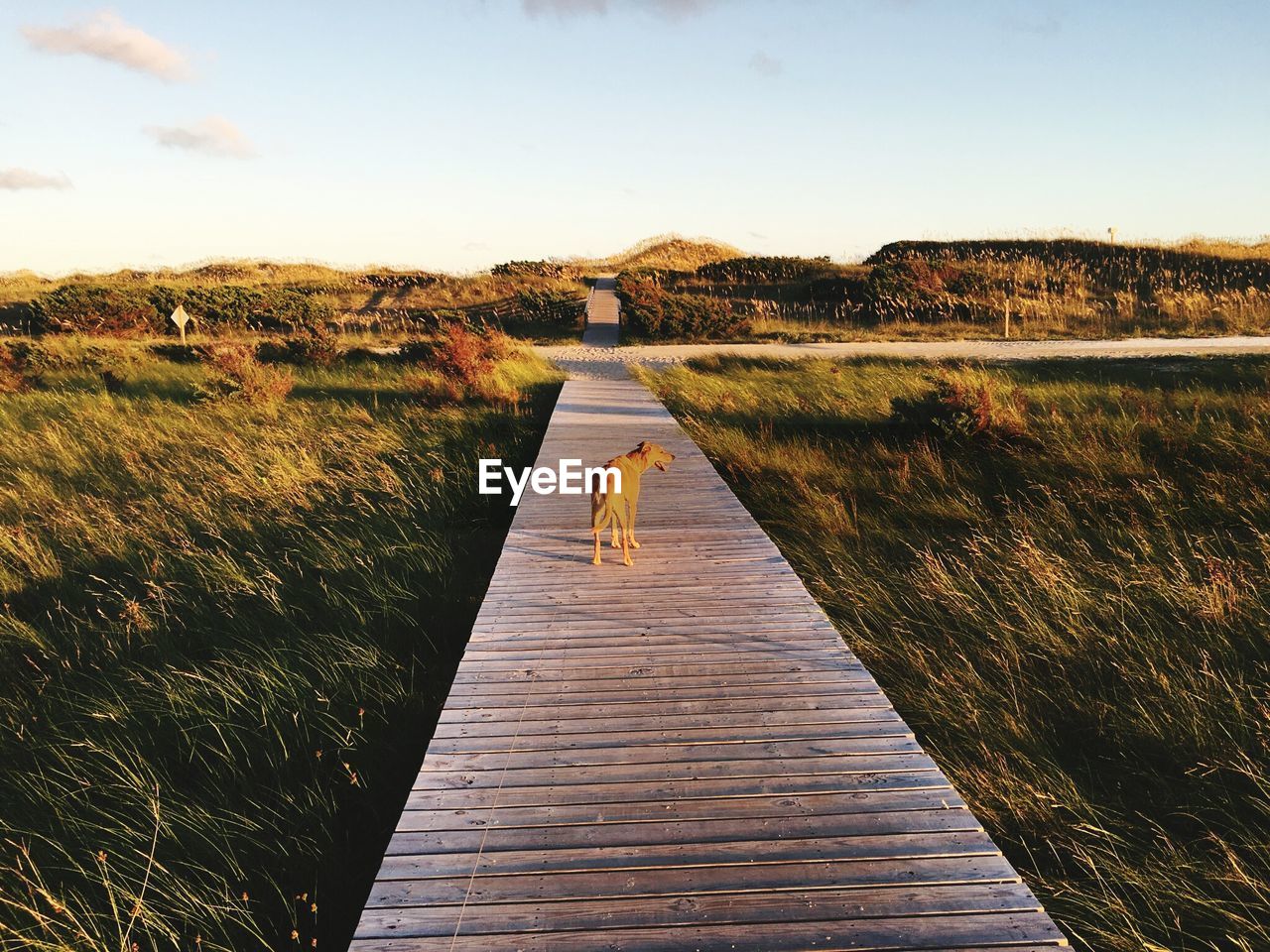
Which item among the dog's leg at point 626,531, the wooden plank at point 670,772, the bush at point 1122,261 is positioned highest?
the bush at point 1122,261

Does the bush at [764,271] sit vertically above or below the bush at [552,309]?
above

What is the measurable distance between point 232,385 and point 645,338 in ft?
47.5

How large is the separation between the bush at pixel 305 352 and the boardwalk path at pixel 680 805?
48.9 ft

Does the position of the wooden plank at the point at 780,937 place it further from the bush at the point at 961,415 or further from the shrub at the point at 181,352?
the shrub at the point at 181,352

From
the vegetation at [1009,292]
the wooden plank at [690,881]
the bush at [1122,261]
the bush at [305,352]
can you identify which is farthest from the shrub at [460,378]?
the bush at [1122,261]

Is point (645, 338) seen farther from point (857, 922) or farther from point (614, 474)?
point (857, 922)

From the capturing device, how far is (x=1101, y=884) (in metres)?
2.78

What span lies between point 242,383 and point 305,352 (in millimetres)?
4879

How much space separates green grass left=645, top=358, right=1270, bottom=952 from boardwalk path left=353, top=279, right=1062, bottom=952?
2.03 ft

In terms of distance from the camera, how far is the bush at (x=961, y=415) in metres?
9.24

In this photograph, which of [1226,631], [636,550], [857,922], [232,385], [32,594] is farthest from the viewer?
Result: [232,385]

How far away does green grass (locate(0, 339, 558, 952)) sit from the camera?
9.84ft

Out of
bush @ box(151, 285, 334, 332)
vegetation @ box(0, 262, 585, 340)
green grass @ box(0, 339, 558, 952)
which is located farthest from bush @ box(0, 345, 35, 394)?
bush @ box(151, 285, 334, 332)

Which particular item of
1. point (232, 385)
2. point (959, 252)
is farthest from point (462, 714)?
point (959, 252)
